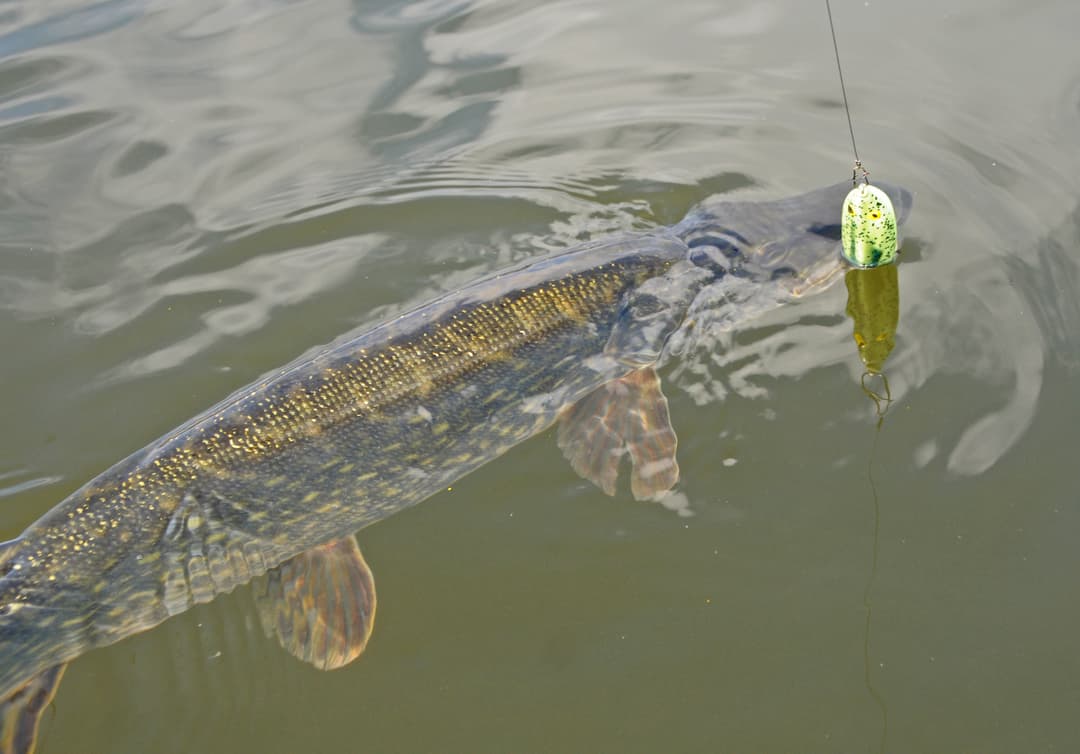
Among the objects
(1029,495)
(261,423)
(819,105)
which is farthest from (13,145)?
(1029,495)

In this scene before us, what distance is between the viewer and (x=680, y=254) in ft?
12.5

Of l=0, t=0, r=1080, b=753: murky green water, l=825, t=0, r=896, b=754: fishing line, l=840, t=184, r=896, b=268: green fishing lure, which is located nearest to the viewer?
l=0, t=0, r=1080, b=753: murky green water

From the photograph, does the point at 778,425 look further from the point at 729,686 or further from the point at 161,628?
the point at 161,628

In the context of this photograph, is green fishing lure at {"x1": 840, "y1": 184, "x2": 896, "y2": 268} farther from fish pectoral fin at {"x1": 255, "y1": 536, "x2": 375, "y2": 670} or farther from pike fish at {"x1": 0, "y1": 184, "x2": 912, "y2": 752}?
fish pectoral fin at {"x1": 255, "y1": 536, "x2": 375, "y2": 670}

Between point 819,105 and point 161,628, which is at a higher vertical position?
point 819,105

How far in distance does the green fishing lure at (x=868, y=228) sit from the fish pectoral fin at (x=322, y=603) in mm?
2196

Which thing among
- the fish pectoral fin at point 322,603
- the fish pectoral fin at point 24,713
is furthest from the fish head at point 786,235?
the fish pectoral fin at point 24,713

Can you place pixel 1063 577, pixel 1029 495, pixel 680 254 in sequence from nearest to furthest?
pixel 1063 577, pixel 1029 495, pixel 680 254

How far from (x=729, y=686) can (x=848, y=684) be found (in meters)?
0.33

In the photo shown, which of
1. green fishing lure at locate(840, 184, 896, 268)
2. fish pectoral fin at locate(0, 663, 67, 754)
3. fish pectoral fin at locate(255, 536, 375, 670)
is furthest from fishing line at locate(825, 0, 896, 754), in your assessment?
fish pectoral fin at locate(0, 663, 67, 754)

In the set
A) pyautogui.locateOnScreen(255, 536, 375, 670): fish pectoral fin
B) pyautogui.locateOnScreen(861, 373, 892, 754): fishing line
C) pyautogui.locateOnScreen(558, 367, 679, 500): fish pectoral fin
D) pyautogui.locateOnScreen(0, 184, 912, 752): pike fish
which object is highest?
pyautogui.locateOnScreen(0, 184, 912, 752): pike fish

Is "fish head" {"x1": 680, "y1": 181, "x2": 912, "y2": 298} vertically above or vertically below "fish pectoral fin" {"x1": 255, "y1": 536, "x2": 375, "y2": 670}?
above

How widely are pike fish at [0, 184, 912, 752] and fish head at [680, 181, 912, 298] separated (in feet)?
0.54

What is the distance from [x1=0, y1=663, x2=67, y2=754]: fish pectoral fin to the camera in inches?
104
